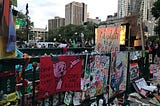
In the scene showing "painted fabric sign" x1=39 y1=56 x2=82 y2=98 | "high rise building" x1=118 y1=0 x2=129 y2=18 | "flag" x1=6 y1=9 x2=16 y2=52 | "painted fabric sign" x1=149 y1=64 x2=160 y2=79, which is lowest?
"painted fabric sign" x1=149 y1=64 x2=160 y2=79

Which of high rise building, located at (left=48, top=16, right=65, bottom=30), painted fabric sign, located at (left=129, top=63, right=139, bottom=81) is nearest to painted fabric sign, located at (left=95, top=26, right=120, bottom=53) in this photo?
painted fabric sign, located at (left=129, top=63, right=139, bottom=81)

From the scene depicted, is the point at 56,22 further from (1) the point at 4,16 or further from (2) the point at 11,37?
(1) the point at 4,16

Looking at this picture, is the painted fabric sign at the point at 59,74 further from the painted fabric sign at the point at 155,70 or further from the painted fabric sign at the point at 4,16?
the painted fabric sign at the point at 155,70

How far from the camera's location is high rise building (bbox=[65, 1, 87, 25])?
159 metres

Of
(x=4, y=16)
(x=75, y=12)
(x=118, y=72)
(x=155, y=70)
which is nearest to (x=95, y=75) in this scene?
(x=118, y=72)

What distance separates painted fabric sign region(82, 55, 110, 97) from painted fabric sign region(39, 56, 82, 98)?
21cm

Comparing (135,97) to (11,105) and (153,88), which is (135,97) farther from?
(11,105)

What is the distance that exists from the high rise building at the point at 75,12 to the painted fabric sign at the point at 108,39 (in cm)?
15009

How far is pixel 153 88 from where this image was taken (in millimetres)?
6605

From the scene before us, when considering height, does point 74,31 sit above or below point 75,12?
below

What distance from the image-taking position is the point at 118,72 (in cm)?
550

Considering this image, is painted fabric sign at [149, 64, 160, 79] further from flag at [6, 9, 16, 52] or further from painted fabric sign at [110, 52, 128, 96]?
flag at [6, 9, 16, 52]

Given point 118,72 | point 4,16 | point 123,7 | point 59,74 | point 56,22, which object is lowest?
point 118,72

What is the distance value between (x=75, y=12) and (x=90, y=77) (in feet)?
514
